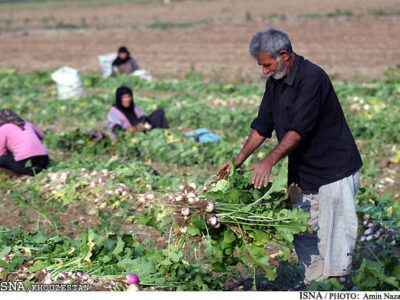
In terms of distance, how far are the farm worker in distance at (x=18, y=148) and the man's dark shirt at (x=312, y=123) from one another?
3659mm

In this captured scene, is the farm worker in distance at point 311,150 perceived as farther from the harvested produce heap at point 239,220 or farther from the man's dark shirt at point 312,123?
the harvested produce heap at point 239,220

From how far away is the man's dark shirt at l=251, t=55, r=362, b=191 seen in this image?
300 centimetres

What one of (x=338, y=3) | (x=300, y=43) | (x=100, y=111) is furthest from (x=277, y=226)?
(x=338, y=3)

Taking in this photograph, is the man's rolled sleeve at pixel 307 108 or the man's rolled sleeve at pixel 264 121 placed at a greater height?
the man's rolled sleeve at pixel 307 108

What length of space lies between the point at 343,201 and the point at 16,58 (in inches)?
626

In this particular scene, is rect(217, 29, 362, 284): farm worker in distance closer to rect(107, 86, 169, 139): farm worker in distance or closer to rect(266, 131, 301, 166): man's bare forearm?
rect(266, 131, 301, 166): man's bare forearm

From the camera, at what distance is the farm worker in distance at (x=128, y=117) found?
7.49 m

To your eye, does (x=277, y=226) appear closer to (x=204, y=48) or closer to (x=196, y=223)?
(x=196, y=223)

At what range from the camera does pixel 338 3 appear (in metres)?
26.6

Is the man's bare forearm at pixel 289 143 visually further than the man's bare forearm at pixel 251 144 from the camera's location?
No

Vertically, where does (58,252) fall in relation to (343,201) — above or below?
below

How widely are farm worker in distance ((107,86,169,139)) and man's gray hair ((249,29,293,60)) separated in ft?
14.9

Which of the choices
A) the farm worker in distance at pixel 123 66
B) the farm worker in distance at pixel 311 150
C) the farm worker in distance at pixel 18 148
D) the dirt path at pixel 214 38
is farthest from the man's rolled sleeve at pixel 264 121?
the farm worker in distance at pixel 123 66

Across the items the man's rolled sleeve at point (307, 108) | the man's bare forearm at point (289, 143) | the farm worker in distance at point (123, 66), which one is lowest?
the farm worker in distance at point (123, 66)
